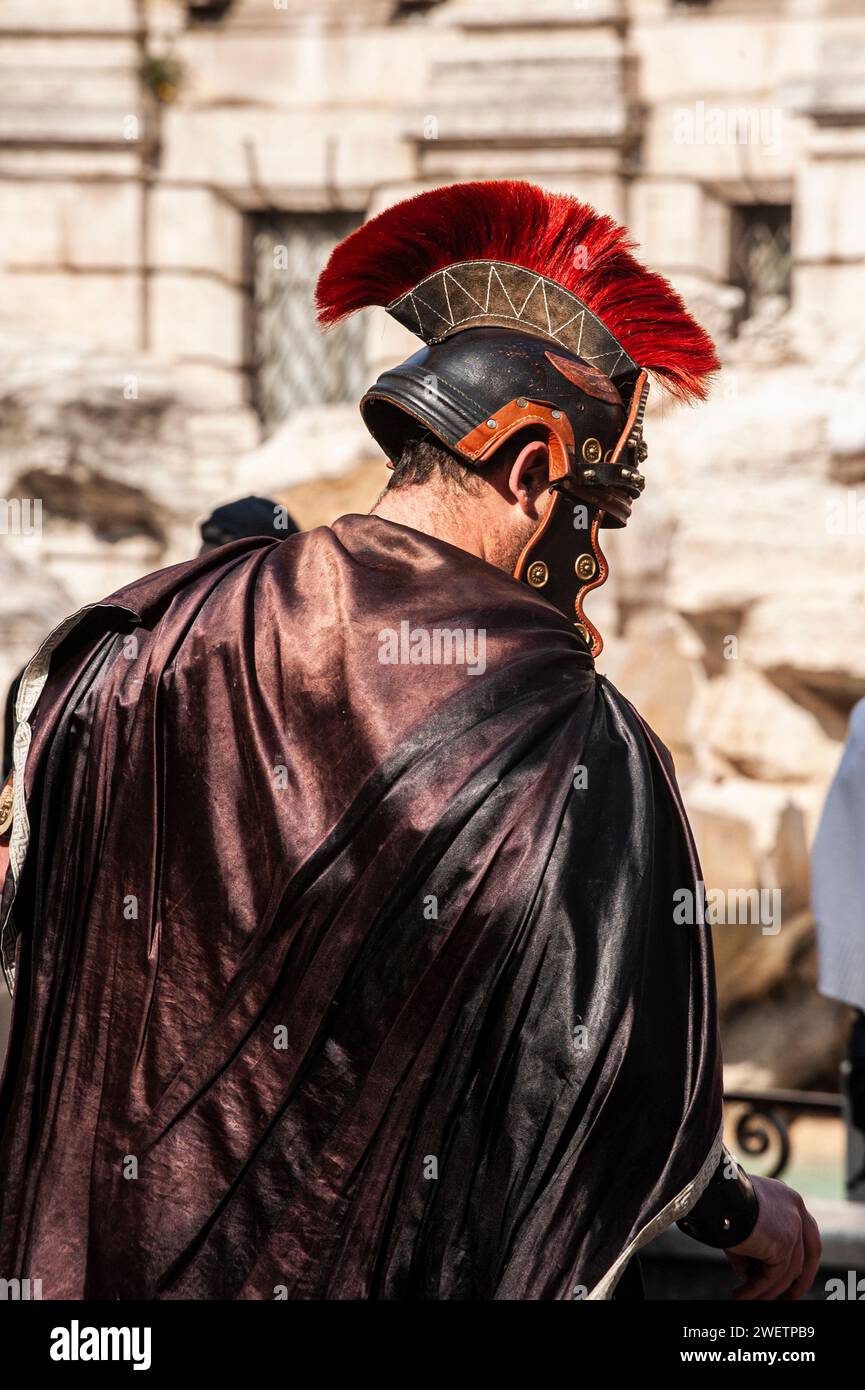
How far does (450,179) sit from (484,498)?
9133mm

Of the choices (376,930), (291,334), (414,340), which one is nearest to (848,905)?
(376,930)

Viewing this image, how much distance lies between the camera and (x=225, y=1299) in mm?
2184

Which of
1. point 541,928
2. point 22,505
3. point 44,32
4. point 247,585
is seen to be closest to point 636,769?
point 541,928

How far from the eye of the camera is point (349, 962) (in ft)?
7.12

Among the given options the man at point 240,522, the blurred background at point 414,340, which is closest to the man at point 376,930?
the man at point 240,522

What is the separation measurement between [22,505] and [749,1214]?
29.9ft

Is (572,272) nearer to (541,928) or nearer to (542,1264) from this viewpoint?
(541,928)

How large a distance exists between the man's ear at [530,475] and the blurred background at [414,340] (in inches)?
234

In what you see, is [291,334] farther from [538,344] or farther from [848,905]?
[538,344]

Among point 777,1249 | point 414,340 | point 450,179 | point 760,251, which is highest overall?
point 450,179

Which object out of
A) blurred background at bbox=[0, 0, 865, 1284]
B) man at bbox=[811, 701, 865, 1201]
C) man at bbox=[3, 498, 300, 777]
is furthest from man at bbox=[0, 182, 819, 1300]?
blurred background at bbox=[0, 0, 865, 1284]

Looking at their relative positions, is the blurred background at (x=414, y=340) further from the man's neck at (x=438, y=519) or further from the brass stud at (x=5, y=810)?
the brass stud at (x=5, y=810)

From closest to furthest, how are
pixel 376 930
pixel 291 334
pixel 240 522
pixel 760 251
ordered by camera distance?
pixel 376 930 → pixel 240 522 → pixel 760 251 → pixel 291 334

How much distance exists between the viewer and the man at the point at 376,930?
2137mm
